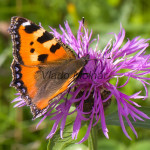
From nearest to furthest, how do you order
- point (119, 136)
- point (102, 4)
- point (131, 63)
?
point (131, 63), point (119, 136), point (102, 4)

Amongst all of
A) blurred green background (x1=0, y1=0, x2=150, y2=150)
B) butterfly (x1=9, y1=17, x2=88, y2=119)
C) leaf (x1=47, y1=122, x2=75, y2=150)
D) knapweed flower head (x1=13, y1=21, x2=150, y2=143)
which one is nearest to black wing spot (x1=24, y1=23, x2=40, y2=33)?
butterfly (x1=9, y1=17, x2=88, y2=119)

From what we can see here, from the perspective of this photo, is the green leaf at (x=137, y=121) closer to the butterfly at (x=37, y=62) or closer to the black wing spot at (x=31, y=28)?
the butterfly at (x=37, y=62)

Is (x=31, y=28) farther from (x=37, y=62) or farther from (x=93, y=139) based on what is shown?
(x=93, y=139)

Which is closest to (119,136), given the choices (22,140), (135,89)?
(135,89)

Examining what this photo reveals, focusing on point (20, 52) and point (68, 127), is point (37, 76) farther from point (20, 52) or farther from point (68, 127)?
point (68, 127)

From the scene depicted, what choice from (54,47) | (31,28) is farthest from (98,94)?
(31,28)
